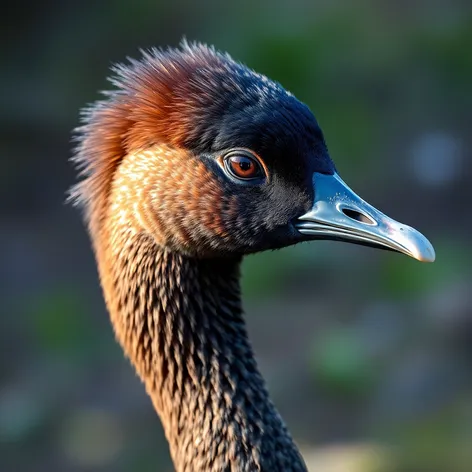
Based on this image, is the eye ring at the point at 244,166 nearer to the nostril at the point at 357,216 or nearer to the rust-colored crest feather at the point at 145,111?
the rust-colored crest feather at the point at 145,111

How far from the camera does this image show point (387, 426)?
19.3 ft

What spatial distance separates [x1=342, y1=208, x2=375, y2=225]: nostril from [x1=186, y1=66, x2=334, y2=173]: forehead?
0.15 metres

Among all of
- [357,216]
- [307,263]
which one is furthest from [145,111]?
[307,263]

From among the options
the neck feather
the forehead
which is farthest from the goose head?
the neck feather

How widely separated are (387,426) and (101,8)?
6037 mm

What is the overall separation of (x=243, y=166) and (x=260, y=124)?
0.15 metres


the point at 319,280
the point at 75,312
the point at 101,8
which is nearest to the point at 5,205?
the point at 75,312

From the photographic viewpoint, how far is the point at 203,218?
9.08ft

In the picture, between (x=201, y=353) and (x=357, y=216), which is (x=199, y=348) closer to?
(x=201, y=353)

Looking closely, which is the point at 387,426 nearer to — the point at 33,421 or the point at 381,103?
the point at 33,421

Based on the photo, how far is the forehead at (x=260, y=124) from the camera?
2.66 metres

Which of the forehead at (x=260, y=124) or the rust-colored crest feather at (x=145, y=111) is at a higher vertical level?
the rust-colored crest feather at (x=145, y=111)

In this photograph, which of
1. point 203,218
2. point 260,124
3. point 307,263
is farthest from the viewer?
point 307,263

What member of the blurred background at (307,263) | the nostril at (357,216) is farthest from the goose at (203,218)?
the blurred background at (307,263)
